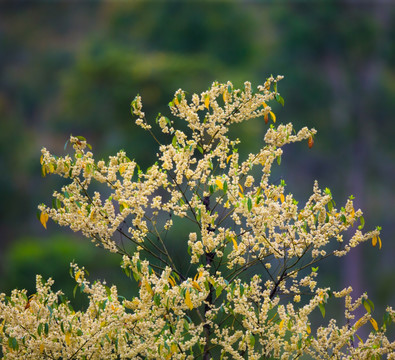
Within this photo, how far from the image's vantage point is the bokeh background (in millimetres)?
17109

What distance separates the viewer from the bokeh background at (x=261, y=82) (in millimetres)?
17109

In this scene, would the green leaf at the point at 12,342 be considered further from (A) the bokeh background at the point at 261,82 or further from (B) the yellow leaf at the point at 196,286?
Answer: (A) the bokeh background at the point at 261,82

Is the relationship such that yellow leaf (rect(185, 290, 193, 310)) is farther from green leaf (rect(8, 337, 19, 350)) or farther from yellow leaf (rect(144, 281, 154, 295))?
green leaf (rect(8, 337, 19, 350))

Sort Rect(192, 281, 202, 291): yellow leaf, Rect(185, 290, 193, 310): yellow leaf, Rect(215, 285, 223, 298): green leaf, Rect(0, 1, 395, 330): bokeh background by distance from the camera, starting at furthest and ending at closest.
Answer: Rect(0, 1, 395, 330): bokeh background → Rect(215, 285, 223, 298): green leaf → Rect(192, 281, 202, 291): yellow leaf → Rect(185, 290, 193, 310): yellow leaf

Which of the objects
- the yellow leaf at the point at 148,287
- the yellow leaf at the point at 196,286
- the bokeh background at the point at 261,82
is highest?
the bokeh background at the point at 261,82

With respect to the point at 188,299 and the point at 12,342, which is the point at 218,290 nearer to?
the point at 188,299

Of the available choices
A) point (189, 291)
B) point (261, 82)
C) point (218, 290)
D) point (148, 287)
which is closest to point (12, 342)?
point (148, 287)

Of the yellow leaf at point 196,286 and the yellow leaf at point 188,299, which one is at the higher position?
the yellow leaf at point 196,286

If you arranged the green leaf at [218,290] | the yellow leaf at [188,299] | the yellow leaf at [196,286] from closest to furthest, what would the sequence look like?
the yellow leaf at [188,299]
the yellow leaf at [196,286]
the green leaf at [218,290]

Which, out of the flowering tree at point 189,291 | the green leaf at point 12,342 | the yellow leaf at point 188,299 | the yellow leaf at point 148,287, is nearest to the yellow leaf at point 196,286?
the flowering tree at point 189,291

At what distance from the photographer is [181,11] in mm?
21000

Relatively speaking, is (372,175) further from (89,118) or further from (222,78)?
(89,118)

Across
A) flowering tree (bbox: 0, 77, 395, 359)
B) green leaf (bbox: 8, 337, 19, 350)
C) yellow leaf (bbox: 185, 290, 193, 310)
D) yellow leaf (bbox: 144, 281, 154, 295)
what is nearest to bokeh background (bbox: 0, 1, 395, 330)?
flowering tree (bbox: 0, 77, 395, 359)

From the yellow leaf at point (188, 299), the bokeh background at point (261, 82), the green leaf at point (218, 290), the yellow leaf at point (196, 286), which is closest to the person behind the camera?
the yellow leaf at point (188, 299)
